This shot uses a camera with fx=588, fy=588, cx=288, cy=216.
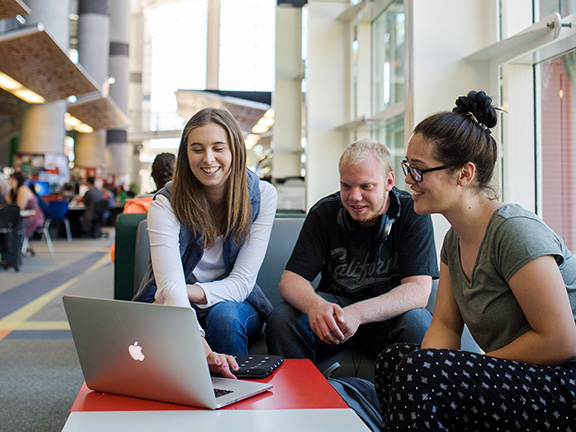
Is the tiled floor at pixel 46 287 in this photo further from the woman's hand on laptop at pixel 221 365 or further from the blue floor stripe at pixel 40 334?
the woman's hand on laptop at pixel 221 365

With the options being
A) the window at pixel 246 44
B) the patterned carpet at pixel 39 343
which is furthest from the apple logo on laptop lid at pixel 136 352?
the window at pixel 246 44

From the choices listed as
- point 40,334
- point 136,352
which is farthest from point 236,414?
point 40,334

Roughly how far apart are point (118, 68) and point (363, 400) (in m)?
23.4

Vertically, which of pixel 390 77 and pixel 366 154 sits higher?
pixel 390 77

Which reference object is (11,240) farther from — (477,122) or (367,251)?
(477,122)

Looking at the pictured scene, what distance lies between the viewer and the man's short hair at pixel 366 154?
209cm

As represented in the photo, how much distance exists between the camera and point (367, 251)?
222 centimetres

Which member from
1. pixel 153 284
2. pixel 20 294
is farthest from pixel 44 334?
pixel 153 284

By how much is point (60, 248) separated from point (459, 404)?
1076 cm

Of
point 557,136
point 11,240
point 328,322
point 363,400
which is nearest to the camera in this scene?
point 363,400

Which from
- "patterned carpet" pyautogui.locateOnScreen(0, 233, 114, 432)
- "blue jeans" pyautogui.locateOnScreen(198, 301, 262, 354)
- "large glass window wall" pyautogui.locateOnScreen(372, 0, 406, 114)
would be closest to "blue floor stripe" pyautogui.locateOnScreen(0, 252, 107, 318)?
"patterned carpet" pyautogui.locateOnScreen(0, 233, 114, 432)

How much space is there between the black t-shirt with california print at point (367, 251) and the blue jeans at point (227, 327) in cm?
27

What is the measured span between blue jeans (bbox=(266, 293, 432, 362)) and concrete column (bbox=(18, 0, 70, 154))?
13.4 meters

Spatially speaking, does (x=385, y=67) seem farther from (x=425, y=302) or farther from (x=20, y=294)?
(x=20, y=294)
